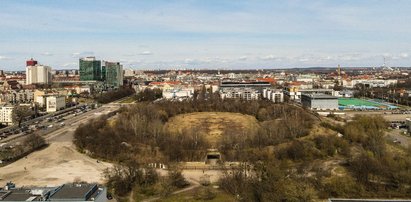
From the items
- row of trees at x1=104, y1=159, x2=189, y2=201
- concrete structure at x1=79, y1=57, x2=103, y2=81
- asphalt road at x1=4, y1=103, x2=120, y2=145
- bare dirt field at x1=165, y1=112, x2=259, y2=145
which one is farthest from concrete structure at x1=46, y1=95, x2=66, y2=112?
concrete structure at x1=79, y1=57, x2=103, y2=81

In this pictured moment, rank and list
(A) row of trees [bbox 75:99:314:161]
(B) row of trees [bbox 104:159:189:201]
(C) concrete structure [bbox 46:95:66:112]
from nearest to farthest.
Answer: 1. (B) row of trees [bbox 104:159:189:201]
2. (A) row of trees [bbox 75:99:314:161]
3. (C) concrete structure [bbox 46:95:66:112]

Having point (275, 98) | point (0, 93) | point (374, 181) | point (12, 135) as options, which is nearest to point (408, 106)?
point (275, 98)

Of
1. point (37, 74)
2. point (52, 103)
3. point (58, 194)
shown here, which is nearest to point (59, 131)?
point (52, 103)

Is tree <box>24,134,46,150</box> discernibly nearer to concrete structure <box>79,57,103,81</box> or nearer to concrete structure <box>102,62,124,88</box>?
concrete structure <box>102,62,124,88</box>

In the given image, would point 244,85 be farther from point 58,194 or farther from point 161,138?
point 58,194

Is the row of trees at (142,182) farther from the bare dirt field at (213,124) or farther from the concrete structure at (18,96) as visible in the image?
the concrete structure at (18,96)

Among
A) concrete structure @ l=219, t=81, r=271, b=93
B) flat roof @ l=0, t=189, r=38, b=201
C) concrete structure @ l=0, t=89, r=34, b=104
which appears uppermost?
concrete structure @ l=219, t=81, r=271, b=93
